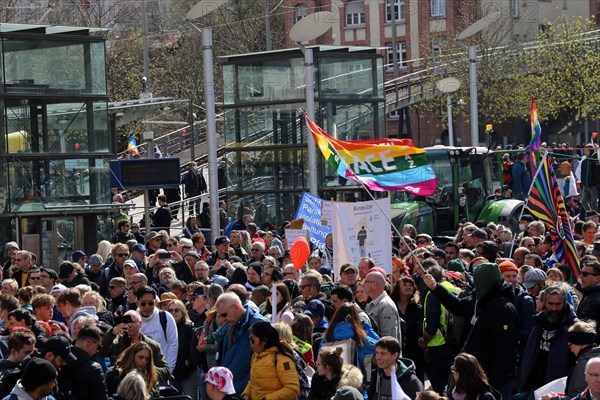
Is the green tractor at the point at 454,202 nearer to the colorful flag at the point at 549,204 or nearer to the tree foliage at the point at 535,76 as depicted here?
the colorful flag at the point at 549,204

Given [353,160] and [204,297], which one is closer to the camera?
[204,297]

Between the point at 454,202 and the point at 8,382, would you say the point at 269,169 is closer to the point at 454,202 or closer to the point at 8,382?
the point at 454,202

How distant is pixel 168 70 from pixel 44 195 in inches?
1379

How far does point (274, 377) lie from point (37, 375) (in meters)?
1.99

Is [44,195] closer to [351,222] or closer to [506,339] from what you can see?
[351,222]

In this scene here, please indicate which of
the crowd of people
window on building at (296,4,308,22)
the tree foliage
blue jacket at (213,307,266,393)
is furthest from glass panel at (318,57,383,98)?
window on building at (296,4,308,22)

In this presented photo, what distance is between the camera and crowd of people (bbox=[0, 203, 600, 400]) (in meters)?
9.47

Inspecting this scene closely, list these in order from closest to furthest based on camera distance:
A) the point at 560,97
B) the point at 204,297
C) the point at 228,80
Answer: the point at 204,297
the point at 228,80
the point at 560,97

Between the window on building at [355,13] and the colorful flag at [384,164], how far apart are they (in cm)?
5223

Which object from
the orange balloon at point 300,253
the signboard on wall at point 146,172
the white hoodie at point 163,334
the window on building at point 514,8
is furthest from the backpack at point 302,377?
the window on building at point 514,8

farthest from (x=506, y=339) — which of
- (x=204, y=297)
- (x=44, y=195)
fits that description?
(x=44, y=195)

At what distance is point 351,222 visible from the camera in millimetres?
15586

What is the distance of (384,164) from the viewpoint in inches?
667

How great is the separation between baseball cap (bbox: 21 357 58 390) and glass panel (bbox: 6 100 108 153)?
53.6 ft
